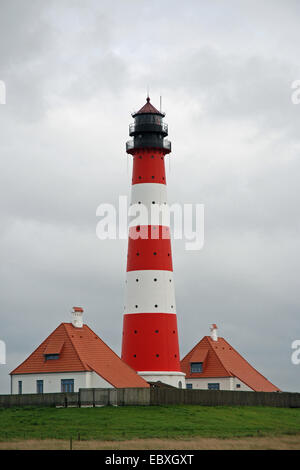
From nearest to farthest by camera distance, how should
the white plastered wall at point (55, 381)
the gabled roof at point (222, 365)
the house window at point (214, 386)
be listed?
the white plastered wall at point (55, 381)
the house window at point (214, 386)
the gabled roof at point (222, 365)

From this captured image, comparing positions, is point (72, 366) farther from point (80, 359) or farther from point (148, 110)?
point (148, 110)

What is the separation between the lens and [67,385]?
Answer: 6775cm

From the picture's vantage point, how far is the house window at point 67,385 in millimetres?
67500

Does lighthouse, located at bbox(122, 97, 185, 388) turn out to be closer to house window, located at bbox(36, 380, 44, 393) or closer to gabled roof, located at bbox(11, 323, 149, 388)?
gabled roof, located at bbox(11, 323, 149, 388)

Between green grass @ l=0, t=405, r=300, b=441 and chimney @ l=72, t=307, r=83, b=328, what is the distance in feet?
38.7

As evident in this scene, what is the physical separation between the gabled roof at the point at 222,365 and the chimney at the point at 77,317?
18.3 metres

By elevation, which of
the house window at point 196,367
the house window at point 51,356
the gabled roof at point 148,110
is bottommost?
the house window at point 196,367

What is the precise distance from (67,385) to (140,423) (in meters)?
14.7

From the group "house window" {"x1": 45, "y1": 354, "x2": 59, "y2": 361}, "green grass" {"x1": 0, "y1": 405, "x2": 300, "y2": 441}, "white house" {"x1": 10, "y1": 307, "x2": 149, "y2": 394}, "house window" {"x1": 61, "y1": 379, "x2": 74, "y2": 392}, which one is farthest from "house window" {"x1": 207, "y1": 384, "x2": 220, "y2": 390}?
"house window" {"x1": 61, "y1": 379, "x2": 74, "y2": 392}

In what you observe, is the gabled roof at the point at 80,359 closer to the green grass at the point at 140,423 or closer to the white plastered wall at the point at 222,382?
the green grass at the point at 140,423

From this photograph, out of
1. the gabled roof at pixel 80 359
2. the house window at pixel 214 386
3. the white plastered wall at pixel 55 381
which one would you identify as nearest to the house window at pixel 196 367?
the house window at pixel 214 386

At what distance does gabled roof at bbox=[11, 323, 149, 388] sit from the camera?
67.7 meters
